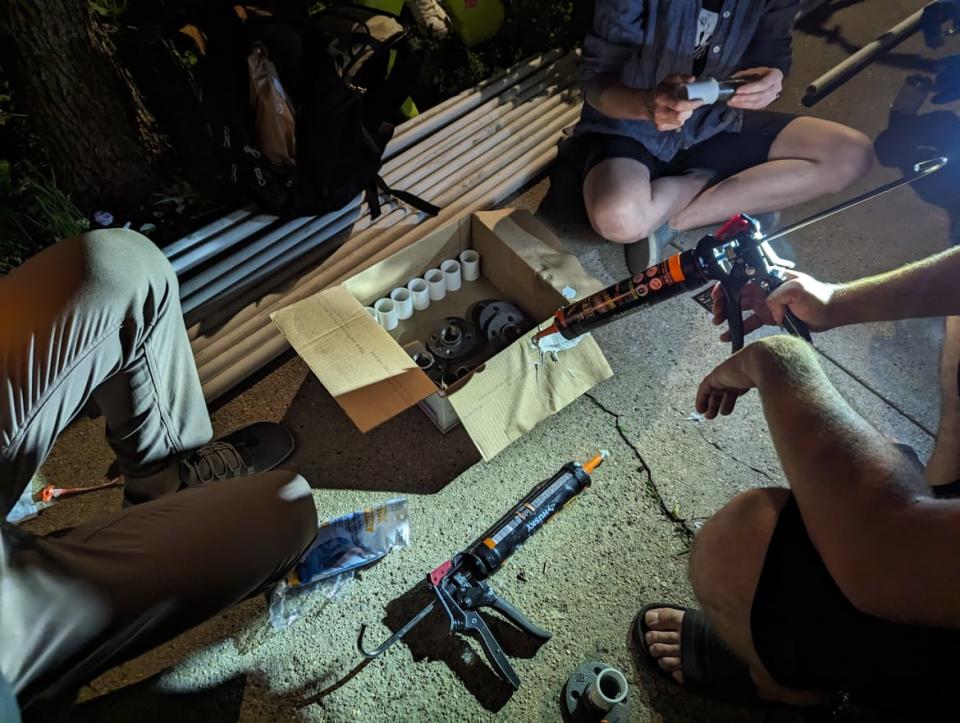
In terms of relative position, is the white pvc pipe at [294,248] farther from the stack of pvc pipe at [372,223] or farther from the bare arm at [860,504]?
the bare arm at [860,504]

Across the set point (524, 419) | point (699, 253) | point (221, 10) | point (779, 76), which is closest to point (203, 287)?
point (221, 10)

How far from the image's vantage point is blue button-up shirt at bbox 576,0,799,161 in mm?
1567

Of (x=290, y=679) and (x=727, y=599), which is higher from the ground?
(x=727, y=599)

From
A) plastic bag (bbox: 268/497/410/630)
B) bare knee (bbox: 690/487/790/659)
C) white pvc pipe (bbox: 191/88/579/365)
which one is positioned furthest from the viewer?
white pvc pipe (bbox: 191/88/579/365)

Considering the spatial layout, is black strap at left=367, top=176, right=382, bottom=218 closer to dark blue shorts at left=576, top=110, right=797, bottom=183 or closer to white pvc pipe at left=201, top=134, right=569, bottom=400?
white pvc pipe at left=201, top=134, right=569, bottom=400

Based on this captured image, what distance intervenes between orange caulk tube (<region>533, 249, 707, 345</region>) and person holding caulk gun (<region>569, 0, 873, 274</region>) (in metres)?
0.51

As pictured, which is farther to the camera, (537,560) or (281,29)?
(281,29)

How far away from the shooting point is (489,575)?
4.20 feet

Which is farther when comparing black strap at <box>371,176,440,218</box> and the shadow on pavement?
black strap at <box>371,176,440,218</box>

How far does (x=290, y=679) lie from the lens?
122 cm

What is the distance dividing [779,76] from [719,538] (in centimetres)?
126

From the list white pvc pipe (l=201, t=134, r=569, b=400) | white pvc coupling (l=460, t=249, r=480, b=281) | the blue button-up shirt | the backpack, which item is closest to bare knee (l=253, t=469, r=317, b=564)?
white pvc pipe (l=201, t=134, r=569, b=400)

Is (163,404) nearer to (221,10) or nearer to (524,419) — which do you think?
(524,419)

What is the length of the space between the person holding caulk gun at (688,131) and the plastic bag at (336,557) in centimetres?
105
